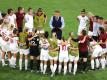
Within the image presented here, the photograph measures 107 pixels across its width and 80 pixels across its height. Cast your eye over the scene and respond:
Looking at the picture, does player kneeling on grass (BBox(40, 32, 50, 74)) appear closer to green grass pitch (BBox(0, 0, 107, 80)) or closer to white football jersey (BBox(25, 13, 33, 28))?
white football jersey (BBox(25, 13, 33, 28))

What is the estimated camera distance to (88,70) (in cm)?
2019

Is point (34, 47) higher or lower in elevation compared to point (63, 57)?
higher

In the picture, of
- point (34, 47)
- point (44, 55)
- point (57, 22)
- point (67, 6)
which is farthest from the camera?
point (67, 6)

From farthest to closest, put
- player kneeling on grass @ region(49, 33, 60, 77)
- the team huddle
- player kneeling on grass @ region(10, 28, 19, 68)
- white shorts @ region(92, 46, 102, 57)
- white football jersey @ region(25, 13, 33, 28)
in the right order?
1. white football jersey @ region(25, 13, 33, 28)
2. player kneeling on grass @ region(10, 28, 19, 68)
3. white shorts @ region(92, 46, 102, 57)
4. the team huddle
5. player kneeling on grass @ region(49, 33, 60, 77)

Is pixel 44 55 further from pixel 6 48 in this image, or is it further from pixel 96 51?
pixel 96 51

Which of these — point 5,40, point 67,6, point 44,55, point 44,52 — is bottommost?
point 44,55

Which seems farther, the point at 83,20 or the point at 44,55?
the point at 83,20

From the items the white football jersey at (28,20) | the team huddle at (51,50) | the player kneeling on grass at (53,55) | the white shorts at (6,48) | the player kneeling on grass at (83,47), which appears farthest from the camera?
the white football jersey at (28,20)

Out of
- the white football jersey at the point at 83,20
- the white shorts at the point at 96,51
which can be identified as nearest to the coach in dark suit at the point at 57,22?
the white football jersey at the point at 83,20

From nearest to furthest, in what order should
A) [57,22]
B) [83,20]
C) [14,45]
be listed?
[14,45], [57,22], [83,20]

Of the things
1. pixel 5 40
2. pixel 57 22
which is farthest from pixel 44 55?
pixel 57 22

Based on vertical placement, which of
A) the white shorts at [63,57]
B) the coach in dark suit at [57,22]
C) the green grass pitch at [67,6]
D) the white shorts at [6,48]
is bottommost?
the white shorts at [63,57]

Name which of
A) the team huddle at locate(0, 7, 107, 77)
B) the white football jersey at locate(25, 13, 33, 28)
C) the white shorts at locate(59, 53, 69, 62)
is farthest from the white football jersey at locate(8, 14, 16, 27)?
the white shorts at locate(59, 53, 69, 62)

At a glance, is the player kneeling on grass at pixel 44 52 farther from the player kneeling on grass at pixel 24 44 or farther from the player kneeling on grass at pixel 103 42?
the player kneeling on grass at pixel 103 42
